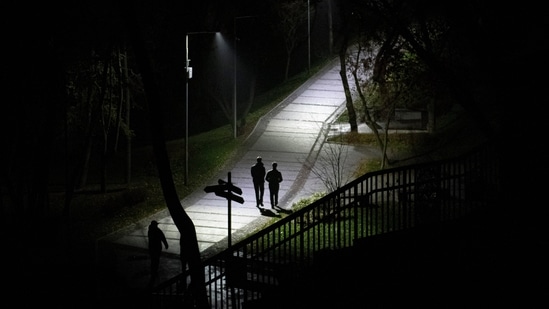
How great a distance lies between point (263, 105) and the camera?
41.2m

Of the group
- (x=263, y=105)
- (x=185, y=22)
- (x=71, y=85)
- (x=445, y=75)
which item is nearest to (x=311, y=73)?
(x=263, y=105)

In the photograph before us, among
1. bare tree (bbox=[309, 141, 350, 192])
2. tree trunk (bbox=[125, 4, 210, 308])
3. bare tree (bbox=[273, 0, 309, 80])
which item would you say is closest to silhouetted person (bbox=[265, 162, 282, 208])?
bare tree (bbox=[309, 141, 350, 192])

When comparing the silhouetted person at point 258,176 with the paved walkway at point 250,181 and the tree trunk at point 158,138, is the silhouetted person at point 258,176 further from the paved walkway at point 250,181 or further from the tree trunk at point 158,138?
the tree trunk at point 158,138

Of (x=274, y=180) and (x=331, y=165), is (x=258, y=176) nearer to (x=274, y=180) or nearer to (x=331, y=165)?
(x=274, y=180)

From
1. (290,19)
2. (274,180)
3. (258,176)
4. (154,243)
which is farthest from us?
(290,19)

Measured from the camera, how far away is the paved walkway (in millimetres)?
20375

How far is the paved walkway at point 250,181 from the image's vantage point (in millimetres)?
20375

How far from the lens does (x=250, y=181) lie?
27328 millimetres

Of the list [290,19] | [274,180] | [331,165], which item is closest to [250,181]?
[331,165]

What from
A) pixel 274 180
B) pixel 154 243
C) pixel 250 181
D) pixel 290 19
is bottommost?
pixel 154 243

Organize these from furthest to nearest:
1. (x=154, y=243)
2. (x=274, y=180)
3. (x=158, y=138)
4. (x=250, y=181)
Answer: (x=250, y=181) → (x=274, y=180) → (x=154, y=243) → (x=158, y=138)

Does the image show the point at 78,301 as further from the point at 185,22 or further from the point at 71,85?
the point at 185,22

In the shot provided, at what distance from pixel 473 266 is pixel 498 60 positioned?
197 inches

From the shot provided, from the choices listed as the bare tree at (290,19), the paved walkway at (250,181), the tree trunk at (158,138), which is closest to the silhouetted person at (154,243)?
the paved walkway at (250,181)
